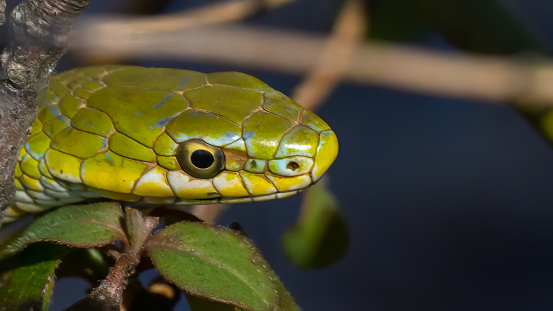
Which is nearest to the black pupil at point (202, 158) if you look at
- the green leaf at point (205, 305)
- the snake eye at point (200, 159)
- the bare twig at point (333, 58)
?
the snake eye at point (200, 159)

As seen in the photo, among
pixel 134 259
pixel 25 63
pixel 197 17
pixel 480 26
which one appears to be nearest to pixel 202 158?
pixel 134 259

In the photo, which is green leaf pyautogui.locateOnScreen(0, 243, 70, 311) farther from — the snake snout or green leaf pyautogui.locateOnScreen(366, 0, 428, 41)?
green leaf pyautogui.locateOnScreen(366, 0, 428, 41)

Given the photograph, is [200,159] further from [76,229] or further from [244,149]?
[76,229]

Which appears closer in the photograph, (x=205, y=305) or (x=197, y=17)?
(x=205, y=305)

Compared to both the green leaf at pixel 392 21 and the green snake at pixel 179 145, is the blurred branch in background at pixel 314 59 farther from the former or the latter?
the green leaf at pixel 392 21

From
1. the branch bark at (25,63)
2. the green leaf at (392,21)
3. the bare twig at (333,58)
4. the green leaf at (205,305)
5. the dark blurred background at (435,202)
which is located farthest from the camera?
the dark blurred background at (435,202)

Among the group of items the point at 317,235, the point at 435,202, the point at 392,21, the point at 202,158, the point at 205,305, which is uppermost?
the point at 392,21
